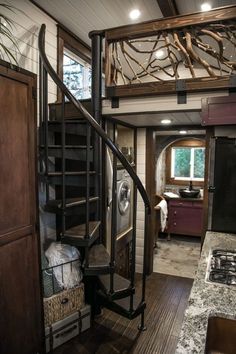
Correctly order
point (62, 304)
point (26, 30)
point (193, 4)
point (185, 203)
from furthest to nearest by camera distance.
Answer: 1. point (185, 203)
2. point (193, 4)
3. point (26, 30)
4. point (62, 304)

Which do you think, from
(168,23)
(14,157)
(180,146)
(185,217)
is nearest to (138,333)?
(14,157)

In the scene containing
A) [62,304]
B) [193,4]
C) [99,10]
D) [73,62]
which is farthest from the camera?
[73,62]

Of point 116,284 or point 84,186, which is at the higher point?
point 84,186

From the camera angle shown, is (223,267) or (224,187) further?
(224,187)

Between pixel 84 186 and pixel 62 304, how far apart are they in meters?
1.12

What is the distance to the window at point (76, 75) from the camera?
3.45 m

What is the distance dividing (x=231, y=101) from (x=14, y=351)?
250 cm

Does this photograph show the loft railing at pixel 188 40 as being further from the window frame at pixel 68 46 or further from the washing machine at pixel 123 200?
the washing machine at pixel 123 200

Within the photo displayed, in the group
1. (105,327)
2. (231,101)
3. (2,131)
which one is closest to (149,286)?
(105,327)

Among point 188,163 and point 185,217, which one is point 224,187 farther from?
point 188,163

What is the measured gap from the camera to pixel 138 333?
2539 mm

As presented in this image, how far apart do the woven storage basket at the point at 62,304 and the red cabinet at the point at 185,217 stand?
3368mm

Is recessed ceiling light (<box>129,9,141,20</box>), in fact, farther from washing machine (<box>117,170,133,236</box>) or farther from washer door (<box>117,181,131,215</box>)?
washer door (<box>117,181,131,215</box>)

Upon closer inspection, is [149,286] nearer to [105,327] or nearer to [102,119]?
[105,327]
